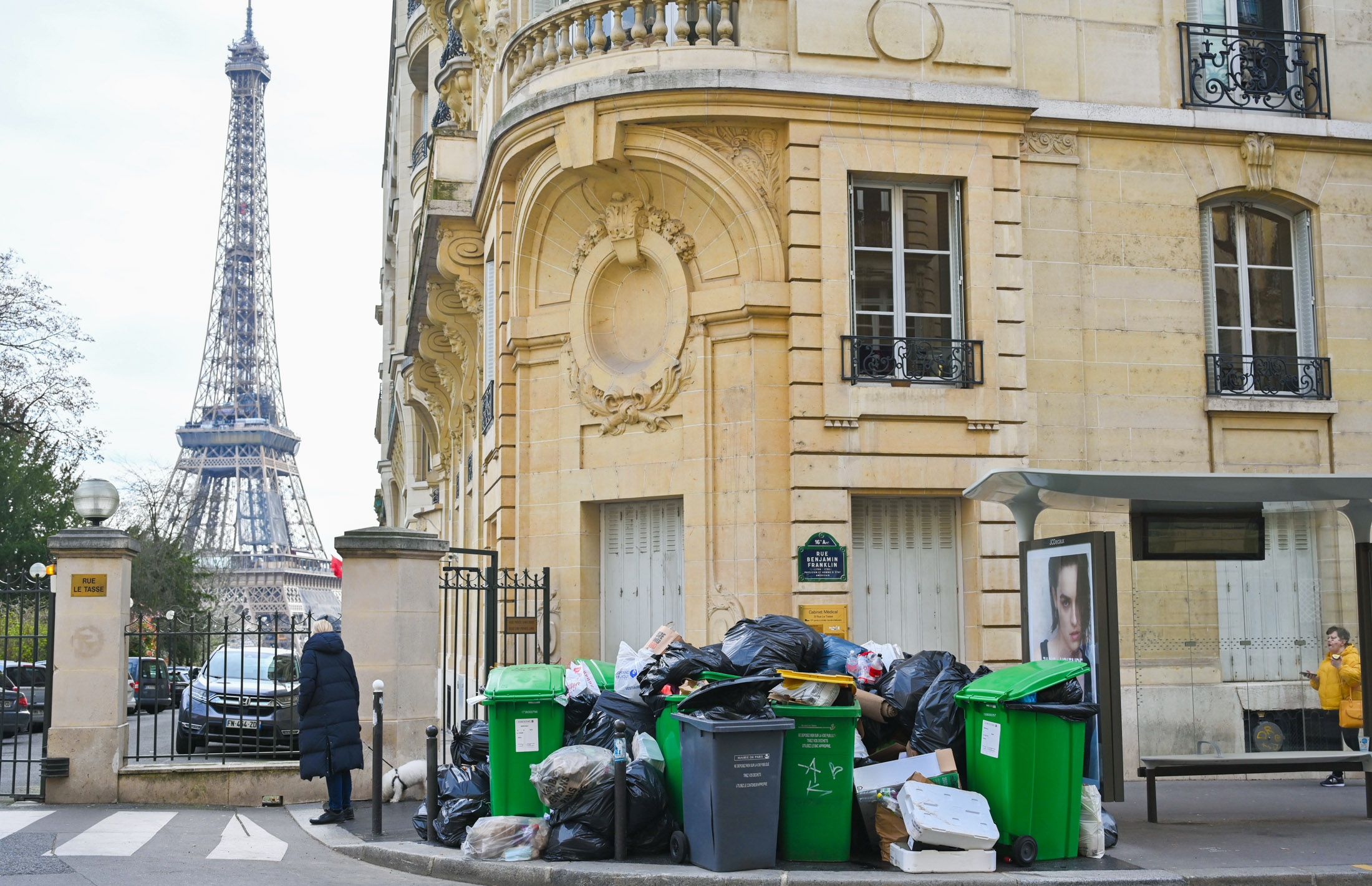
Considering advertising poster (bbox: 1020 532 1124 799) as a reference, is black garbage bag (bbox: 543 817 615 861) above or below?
below

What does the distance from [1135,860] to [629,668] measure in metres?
3.65

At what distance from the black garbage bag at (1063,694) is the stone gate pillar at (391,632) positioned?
18.0ft

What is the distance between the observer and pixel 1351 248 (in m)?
14.4

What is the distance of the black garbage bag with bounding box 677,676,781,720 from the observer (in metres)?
8.12

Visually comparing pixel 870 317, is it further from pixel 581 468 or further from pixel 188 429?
pixel 188 429

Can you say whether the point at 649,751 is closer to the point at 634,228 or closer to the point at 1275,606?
the point at 1275,606

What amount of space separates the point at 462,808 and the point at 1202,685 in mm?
→ 6069

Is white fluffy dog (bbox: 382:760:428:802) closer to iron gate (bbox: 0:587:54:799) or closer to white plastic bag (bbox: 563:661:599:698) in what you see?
white plastic bag (bbox: 563:661:599:698)

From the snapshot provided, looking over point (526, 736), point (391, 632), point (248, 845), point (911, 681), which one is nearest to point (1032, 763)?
point (911, 681)

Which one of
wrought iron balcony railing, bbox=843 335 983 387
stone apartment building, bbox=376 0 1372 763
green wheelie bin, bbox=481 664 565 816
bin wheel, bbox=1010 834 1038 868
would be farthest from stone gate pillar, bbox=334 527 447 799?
bin wheel, bbox=1010 834 1038 868

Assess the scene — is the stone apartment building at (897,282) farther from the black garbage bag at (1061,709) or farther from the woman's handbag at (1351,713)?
the black garbage bag at (1061,709)

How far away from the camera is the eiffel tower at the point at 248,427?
103250mm

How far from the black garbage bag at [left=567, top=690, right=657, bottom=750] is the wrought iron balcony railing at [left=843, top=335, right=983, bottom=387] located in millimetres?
4865

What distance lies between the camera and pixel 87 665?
1164cm
